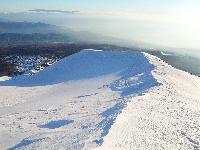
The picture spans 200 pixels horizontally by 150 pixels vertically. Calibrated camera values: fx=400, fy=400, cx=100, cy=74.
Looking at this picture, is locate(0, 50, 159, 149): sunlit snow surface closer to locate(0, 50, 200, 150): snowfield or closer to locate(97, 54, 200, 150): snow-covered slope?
locate(0, 50, 200, 150): snowfield

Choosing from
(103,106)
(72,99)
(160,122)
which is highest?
(160,122)

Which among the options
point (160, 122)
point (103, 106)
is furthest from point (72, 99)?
point (160, 122)

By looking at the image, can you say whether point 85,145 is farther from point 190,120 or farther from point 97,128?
point 190,120

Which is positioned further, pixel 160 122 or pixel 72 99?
pixel 72 99

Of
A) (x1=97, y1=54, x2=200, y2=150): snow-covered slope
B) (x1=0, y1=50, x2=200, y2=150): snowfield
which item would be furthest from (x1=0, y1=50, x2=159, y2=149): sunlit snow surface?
(x1=97, y1=54, x2=200, y2=150): snow-covered slope

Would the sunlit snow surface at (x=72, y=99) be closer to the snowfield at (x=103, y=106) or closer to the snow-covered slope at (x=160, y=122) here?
the snowfield at (x=103, y=106)

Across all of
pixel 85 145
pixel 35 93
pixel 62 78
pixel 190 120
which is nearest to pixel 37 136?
pixel 85 145

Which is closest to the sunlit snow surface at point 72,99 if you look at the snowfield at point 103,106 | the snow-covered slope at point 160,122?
the snowfield at point 103,106

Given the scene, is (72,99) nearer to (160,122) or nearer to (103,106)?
(103,106)

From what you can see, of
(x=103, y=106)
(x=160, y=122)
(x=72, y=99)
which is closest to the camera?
(x=160, y=122)
